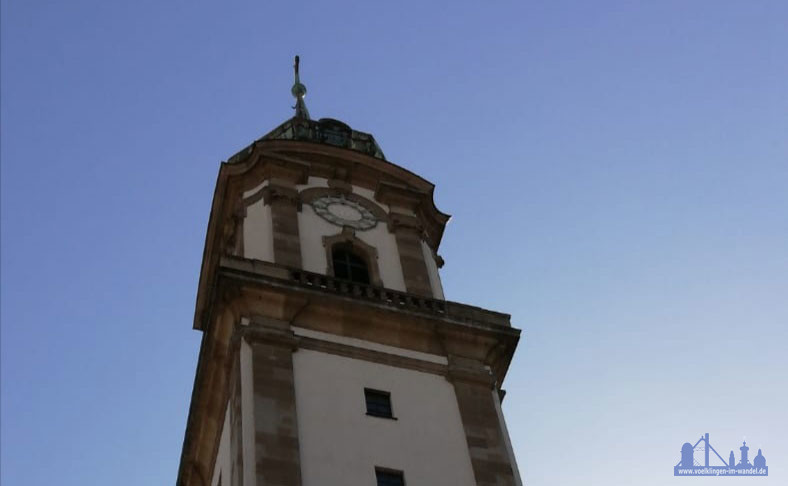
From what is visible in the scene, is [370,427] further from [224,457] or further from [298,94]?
[298,94]

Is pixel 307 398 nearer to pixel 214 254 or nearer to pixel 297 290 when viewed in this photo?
pixel 297 290

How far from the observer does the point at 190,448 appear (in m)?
32.1

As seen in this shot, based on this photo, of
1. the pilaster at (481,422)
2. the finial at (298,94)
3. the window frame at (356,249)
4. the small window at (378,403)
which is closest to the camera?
the pilaster at (481,422)

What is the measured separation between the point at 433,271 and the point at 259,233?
5083mm

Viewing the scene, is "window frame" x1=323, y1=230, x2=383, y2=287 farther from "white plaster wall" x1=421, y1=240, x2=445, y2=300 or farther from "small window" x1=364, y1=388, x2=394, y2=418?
"small window" x1=364, y1=388, x2=394, y2=418

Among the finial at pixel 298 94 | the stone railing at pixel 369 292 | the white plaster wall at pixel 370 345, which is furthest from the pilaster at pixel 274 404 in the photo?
the finial at pixel 298 94

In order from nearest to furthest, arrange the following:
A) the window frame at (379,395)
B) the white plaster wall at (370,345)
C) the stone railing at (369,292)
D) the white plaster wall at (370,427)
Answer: the white plaster wall at (370,427) < the window frame at (379,395) < the white plaster wall at (370,345) < the stone railing at (369,292)

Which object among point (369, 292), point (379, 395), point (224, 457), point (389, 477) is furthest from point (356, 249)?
point (389, 477)

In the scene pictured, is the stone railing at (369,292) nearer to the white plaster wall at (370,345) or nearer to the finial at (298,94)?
the white plaster wall at (370,345)

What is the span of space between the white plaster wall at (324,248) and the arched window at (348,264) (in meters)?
0.40

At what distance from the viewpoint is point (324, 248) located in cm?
3438

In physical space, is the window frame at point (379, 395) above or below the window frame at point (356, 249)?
below

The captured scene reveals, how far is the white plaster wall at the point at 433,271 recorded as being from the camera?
34.7m

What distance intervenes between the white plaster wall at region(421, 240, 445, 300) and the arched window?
6.22ft
